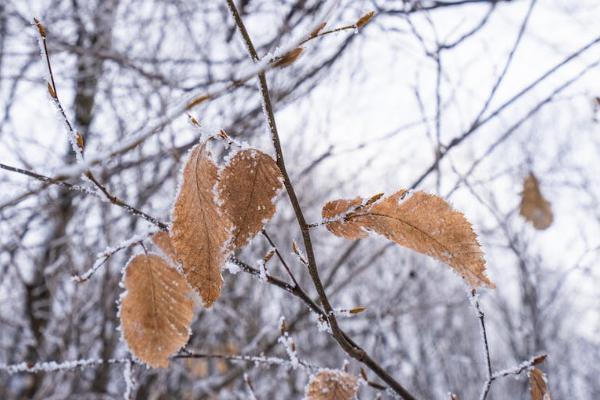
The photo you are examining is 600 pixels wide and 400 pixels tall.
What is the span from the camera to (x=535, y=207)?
1.32 m

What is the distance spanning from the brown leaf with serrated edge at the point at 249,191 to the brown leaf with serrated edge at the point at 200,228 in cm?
1

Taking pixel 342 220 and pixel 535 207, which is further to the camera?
pixel 535 207

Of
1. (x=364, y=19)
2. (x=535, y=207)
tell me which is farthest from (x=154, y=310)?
(x=535, y=207)

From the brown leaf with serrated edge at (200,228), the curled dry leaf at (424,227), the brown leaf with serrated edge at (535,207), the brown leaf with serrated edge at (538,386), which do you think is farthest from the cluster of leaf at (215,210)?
the brown leaf with serrated edge at (535,207)

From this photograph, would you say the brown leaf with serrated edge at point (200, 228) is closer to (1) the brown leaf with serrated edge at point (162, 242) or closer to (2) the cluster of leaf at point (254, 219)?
(2) the cluster of leaf at point (254, 219)

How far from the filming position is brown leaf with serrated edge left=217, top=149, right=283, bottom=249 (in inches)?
18.9

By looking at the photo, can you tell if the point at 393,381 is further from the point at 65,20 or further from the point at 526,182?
the point at 65,20

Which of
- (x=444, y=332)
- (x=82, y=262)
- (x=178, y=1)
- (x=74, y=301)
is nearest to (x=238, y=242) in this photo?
(x=74, y=301)

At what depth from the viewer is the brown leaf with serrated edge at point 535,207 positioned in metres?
1.25

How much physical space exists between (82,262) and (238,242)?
2090 millimetres

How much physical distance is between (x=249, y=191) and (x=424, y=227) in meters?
0.19

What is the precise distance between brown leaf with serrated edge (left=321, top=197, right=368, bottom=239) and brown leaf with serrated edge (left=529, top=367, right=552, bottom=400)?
38 cm

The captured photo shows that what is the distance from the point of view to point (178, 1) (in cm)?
241

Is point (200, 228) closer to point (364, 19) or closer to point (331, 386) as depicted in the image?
point (364, 19)
